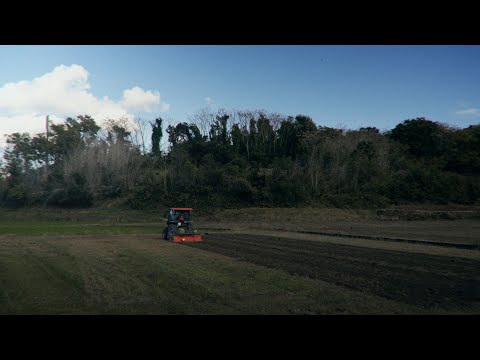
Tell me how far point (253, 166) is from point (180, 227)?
104 feet

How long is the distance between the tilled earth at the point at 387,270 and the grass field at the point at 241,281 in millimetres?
28

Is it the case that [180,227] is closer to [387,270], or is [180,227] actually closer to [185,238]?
[185,238]

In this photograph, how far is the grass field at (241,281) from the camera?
8.09 metres

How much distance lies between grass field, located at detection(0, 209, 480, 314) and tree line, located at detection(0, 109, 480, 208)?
103 feet

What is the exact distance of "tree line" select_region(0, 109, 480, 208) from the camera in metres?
49.1

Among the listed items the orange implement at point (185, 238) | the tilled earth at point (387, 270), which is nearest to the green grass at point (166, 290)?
the tilled earth at point (387, 270)

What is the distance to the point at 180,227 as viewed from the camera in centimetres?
2456

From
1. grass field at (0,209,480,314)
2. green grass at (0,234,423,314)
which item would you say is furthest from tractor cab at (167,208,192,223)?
green grass at (0,234,423,314)

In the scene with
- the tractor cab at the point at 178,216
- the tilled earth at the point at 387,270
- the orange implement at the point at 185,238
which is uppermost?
the tractor cab at the point at 178,216

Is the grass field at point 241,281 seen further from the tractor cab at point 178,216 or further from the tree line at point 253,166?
the tree line at point 253,166

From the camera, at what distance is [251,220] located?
44781 millimetres
